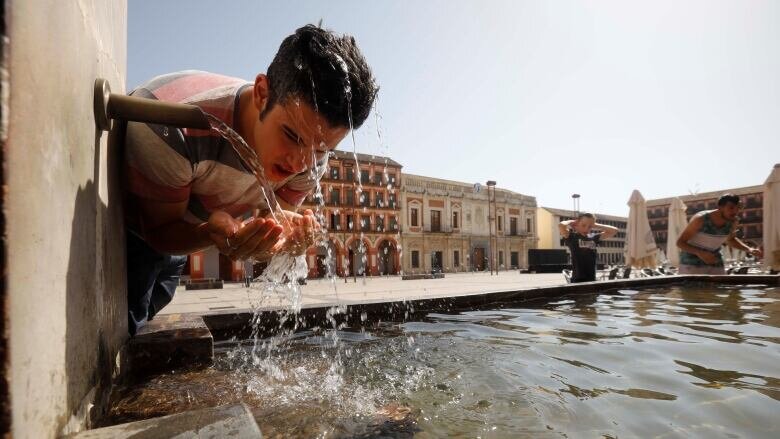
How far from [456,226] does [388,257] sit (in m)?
7.54

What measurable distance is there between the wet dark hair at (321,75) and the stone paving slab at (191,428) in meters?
1.16

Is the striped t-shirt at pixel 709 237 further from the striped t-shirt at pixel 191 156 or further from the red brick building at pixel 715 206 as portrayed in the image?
the red brick building at pixel 715 206

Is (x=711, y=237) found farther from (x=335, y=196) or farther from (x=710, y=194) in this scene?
(x=710, y=194)

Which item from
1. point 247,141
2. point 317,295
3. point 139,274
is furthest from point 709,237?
point 317,295

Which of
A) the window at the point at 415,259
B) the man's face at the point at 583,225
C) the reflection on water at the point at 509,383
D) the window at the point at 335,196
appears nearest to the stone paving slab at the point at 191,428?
the reflection on water at the point at 509,383

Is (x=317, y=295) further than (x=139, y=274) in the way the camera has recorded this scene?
Yes

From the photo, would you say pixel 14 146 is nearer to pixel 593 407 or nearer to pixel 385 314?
pixel 593 407

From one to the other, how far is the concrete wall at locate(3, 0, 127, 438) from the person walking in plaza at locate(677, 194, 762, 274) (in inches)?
276

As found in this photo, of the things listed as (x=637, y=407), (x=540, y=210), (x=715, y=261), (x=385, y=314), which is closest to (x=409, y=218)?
(x=540, y=210)

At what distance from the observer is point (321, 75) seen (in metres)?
1.69

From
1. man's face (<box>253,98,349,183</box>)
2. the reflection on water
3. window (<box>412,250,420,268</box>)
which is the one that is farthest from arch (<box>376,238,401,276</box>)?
man's face (<box>253,98,349,183</box>)

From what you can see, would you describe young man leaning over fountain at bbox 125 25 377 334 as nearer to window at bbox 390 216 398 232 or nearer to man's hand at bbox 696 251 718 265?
man's hand at bbox 696 251 718 265

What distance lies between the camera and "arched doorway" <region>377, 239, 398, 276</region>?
34344mm

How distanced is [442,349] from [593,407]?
3.90 feet
